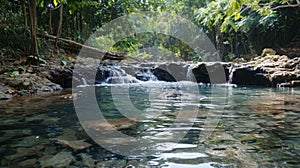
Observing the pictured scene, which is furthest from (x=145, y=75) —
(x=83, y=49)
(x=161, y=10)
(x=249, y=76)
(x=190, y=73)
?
(x=161, y=10)

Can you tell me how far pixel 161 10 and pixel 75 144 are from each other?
3245mm

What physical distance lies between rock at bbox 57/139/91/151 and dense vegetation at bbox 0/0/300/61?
97 centimetres

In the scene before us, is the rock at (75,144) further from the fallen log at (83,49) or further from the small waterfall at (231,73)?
the fallen log at (83,49)

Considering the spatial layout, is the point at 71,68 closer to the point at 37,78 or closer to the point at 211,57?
the point at 37,78

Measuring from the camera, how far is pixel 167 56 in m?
29.7

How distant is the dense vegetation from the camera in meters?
4.35

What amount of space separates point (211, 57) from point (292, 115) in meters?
20.0

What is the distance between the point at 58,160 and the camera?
Result: 1959mm

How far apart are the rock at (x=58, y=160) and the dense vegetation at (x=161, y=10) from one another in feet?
3.33

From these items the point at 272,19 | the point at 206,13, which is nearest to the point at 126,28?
the point at 272,19

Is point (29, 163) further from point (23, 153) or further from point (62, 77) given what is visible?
point (62, 77)

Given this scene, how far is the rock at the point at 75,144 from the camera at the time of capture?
88.6 inches

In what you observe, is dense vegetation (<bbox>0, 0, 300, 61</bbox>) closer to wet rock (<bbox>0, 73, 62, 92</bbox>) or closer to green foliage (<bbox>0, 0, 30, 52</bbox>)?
green foliage (<bbox>0, 0, 30, 52</bbox>)

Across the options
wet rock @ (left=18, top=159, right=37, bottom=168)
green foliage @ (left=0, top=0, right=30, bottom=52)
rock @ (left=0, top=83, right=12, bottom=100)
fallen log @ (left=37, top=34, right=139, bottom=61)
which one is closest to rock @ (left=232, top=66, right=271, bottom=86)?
fallen log @ (left=37, top=34, right=139, bottom=61)
